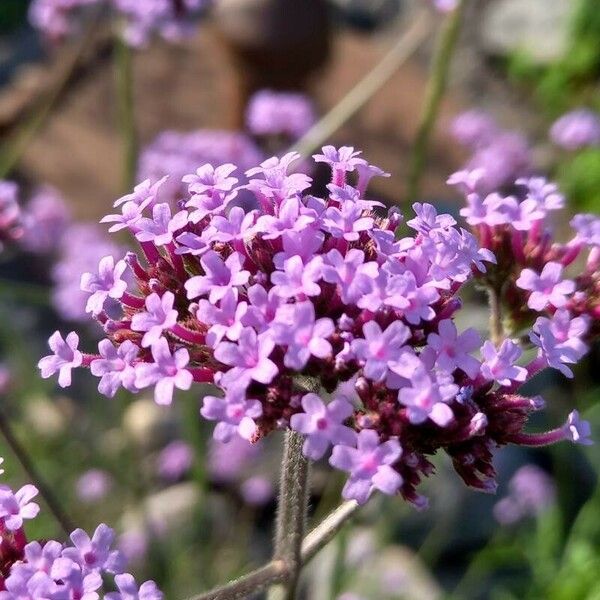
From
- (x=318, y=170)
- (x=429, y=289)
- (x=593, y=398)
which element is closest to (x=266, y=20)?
(x=318, y=170)

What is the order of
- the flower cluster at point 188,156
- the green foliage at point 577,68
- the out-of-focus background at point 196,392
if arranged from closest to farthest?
1. the flower cluster at point 188,156
2. the out-of-focus background at point 196,392
3. the green foliage at point 577,68

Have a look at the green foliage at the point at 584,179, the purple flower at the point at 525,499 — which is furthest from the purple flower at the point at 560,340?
the green foliage at the point at 584,179

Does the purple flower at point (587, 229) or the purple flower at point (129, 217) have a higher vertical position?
the purple flower at point (129, 217)

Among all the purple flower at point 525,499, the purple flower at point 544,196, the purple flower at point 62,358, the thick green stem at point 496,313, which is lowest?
the purple flower at point 525,499

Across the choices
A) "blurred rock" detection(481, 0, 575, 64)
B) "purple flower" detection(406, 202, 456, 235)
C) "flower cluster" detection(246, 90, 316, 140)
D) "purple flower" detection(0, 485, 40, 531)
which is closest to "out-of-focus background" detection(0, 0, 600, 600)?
"flower cluster" detection(246, 90, 316, 140)

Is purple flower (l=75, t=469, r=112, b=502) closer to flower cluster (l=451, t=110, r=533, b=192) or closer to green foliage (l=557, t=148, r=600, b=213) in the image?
flower cluster (l=451, t=110, r=533, b=192)

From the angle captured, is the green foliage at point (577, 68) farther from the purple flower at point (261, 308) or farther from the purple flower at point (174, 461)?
the purple flower at point (261, 308)
